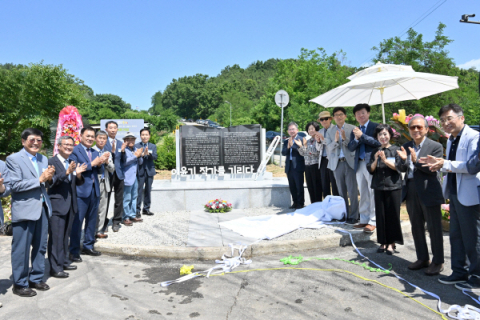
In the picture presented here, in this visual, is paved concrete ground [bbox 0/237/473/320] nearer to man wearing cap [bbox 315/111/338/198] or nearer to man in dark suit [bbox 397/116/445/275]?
man in dark suit [bbox 397/116/445/275]

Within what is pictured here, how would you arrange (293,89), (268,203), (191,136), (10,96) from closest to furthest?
(268,203)
(191,136)
(10,96)
(293,89)

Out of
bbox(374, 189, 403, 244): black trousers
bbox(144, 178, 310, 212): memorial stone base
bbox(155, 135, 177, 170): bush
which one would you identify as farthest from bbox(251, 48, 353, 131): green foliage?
bbox(374, 189, 403, 244): black trousers

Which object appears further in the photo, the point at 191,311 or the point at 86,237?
the point at 86,237

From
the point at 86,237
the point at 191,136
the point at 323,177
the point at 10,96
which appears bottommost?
the point at 86,237

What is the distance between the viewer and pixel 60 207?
15.0 feet

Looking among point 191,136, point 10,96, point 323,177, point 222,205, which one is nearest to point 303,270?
point 323,177

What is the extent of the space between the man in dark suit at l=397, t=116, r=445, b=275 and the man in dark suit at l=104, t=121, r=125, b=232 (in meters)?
4.73

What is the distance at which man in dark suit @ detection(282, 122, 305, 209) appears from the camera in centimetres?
802

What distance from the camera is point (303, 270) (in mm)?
4668

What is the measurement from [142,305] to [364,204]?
4104 millimetres

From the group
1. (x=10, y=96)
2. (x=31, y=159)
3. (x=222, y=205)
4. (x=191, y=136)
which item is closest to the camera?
(x=31, y=159)

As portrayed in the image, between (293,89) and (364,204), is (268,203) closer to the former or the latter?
(364,204)

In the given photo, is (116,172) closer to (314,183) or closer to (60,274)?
(60,274)

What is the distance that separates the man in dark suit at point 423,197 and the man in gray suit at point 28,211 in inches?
176
